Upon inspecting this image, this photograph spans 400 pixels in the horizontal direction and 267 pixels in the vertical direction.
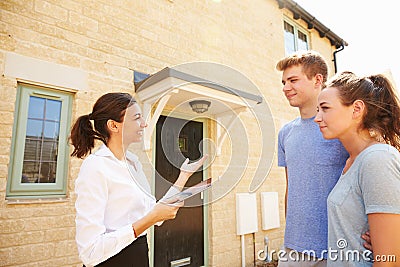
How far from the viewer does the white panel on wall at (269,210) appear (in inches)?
170

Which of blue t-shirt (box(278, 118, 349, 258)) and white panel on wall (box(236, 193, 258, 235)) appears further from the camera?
white panel on wall (box(236, 193, 258, 235))

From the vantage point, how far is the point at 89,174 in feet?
3.55

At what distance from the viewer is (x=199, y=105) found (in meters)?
2.72

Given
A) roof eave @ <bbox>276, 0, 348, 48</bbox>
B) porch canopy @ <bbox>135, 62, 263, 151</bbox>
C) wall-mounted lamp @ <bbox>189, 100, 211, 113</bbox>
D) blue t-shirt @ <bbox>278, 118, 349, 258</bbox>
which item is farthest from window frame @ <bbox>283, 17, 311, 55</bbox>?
blue t-shirt @ <bbox>278, 118, 349, 258</bbox>

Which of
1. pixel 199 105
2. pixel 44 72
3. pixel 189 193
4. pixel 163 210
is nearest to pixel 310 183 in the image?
pixel 189 193

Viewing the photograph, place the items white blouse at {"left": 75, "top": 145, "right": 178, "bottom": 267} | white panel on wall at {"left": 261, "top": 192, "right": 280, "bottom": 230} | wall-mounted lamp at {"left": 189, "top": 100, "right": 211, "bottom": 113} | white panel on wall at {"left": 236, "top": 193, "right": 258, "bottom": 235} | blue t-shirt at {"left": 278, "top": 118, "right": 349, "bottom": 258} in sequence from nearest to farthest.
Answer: white blouse at {"left": 75, "top": 145, "right": 178, "bottom": 267} → blue t-shirt at {"left": 278, "top": 118, "right": 349, "bottom": 258} → wall-mounted lamp at {"left": 189, "top": 100, "right": 211, "bottom": 113} → white panel on wall at {"left": 236, "top": 193, "right": 258, "bottom": 235} → white panel on wall at {"left": 261, "top": 192, "right": 280, "bottom": 230}

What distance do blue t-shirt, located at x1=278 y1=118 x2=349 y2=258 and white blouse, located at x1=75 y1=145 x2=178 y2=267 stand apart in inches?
31.1

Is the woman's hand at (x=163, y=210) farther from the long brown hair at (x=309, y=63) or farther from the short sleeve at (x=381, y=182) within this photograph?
the long brown hair at (x=309, y=63)

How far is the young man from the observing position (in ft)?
3.98

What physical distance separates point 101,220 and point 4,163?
5.08ft

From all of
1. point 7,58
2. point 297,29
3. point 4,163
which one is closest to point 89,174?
point 4,163

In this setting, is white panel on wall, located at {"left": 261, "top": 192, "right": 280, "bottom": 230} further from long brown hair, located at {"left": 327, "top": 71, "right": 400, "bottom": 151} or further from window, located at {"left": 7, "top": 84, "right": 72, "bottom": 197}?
long brown hair, located at {"left": 327, "top": 71, "right": 400, "bottom": 151}

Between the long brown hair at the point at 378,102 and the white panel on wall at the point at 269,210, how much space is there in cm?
352

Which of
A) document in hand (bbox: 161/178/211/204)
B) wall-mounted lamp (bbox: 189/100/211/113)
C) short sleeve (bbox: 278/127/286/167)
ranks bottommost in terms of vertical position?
document in hand (bbox: 161/178/211/204)
